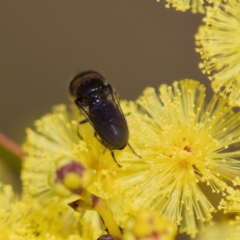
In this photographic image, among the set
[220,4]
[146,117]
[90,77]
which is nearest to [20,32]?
[90,77]

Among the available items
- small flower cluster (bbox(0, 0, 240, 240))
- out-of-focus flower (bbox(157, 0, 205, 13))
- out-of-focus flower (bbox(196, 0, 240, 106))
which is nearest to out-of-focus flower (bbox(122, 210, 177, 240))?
small flower cluster (bbox(0, 0, 240, 240))

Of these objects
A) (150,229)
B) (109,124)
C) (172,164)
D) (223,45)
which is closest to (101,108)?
(109,124)

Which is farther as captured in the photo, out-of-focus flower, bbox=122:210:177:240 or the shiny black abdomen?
the shiny black abdomen

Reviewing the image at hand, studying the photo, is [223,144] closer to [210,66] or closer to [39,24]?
[210,66]

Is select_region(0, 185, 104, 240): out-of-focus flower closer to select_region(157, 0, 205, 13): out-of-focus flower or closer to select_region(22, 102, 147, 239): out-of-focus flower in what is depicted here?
select_region(22, 102, 147, 239): out-of-focus flower

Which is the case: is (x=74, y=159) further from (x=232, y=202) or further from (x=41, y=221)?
(x=232, y=202)

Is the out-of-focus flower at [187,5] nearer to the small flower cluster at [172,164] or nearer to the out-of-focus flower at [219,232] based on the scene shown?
the small flower cluster at [172,164]
